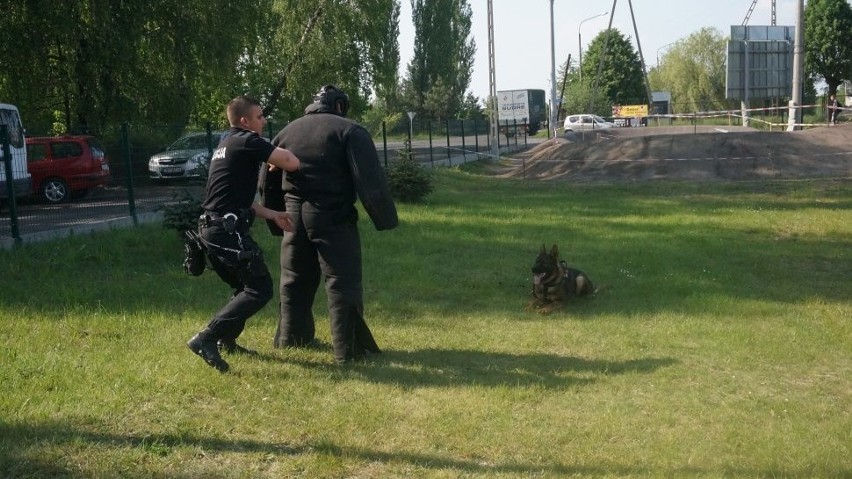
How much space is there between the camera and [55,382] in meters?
5.54

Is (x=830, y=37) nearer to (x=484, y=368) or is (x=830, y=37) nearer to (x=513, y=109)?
(x=513, y=109)

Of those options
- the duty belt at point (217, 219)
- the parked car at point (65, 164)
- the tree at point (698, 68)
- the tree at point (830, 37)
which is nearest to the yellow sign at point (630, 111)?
the tree at point (830, 37)

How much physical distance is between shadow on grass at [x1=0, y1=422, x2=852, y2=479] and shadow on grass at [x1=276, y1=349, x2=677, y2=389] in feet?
4.20

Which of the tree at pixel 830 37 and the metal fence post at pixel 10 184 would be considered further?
the tree at pixel 830 37

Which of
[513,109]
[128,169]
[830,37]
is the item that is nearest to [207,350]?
[128,169]

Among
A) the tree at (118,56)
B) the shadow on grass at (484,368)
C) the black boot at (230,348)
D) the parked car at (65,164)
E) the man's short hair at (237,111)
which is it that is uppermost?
the tree at (118,56)

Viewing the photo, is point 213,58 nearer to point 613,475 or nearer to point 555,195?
point 555,195

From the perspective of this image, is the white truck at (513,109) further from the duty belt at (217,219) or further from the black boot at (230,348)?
the duty belt at (217,219)

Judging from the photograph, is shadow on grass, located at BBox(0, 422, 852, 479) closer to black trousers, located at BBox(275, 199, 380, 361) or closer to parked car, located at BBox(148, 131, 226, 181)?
black trousers, located at BBox(275, 199, 380, 361)

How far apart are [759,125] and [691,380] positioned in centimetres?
4760

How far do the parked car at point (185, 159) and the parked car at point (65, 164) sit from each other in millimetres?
1036

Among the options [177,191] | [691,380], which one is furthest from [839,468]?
[177,191]

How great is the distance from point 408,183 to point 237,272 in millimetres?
11378

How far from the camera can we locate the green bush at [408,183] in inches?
668
